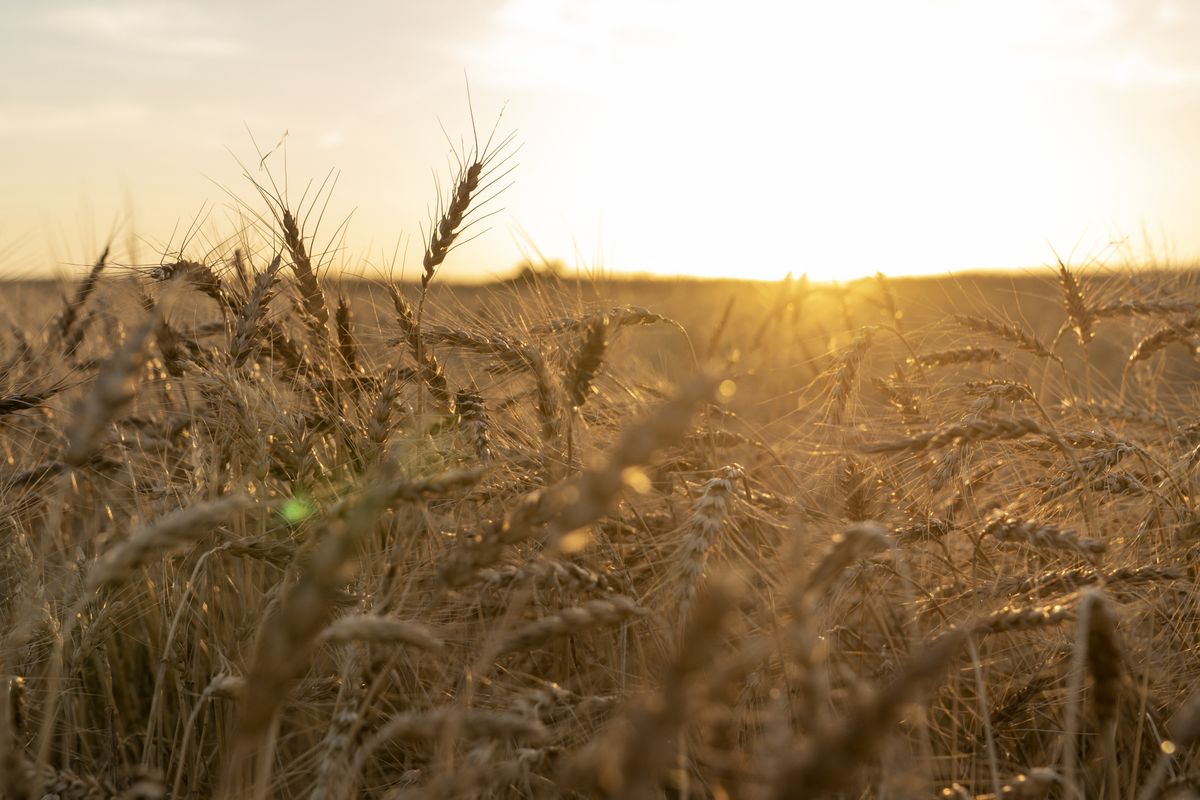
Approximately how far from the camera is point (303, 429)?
2145mm

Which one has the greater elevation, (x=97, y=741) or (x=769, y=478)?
(x=769, y=478)

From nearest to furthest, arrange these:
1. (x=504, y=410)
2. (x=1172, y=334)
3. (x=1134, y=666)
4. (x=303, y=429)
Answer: (x=1134, y=666) < (x=303, y=429) < (x=504, y=410) < (x=1172, y=334)

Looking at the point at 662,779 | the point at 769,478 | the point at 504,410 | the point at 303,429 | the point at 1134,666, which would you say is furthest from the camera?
the point at 769,478

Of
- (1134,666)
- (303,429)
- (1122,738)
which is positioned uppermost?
(303,429)

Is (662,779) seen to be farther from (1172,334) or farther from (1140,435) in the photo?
(1172,334)

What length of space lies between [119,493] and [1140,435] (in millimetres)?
3280

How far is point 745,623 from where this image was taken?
202cm

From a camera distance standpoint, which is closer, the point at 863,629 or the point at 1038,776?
the point at 1038,776

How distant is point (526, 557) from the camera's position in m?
2.01

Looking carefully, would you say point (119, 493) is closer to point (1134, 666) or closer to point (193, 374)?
point (193, 374)

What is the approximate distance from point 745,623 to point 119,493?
204cm

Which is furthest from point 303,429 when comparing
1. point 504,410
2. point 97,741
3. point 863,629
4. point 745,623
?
point 863,629

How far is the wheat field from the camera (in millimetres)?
1354

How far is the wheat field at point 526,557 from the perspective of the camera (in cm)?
135
